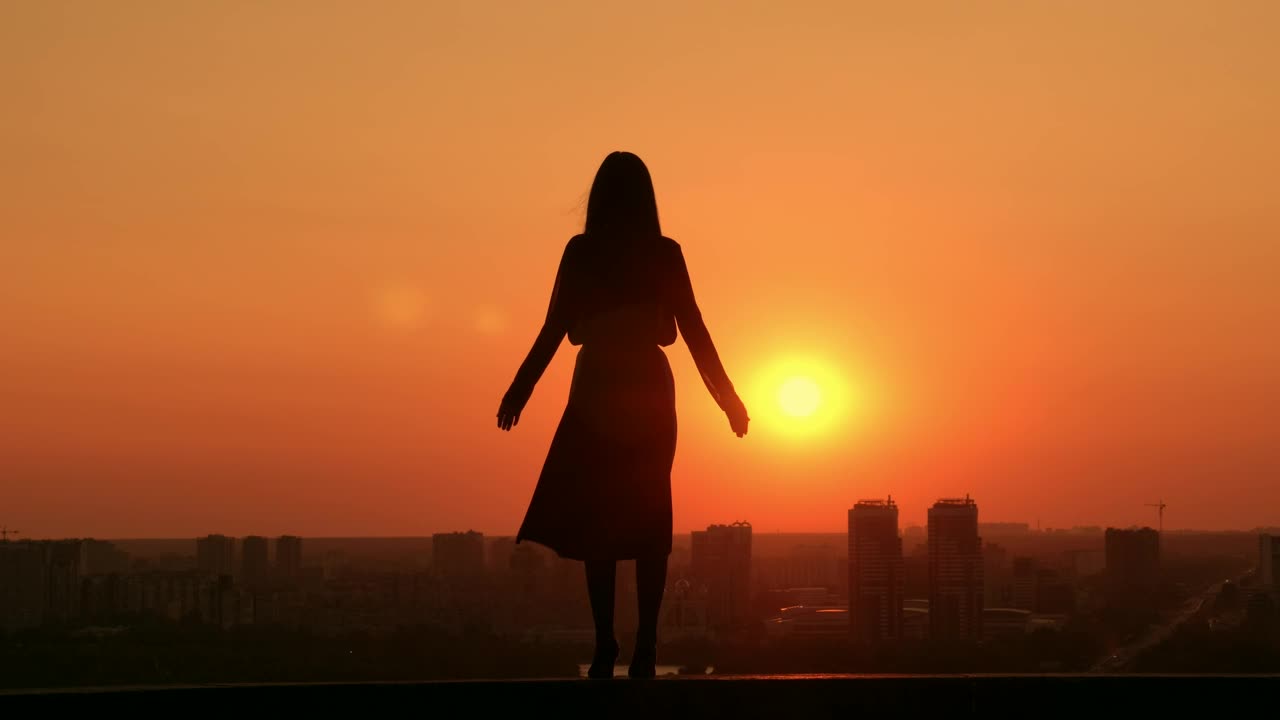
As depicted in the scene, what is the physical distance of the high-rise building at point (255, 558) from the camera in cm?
5994

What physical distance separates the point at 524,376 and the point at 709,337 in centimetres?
98

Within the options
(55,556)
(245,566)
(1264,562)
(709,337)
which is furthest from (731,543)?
(709,337)

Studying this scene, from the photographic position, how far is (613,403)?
24.2ft

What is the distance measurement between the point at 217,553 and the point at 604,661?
63153mm

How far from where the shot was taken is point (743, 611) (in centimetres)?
2962

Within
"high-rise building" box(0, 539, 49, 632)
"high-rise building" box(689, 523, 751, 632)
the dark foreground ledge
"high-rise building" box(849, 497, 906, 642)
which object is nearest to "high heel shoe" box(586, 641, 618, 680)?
the dark foreground ledge

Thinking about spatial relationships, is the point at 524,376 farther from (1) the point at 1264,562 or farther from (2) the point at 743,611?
(1) the point at 1264,562

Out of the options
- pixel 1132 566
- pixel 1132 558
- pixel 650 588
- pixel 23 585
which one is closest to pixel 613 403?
pixel 650 588

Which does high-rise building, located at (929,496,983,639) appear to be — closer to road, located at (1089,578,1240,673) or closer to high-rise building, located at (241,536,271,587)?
road, located at (1089,578,1240,673)

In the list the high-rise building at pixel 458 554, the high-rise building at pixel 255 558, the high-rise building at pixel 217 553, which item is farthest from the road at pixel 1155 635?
the high-rise building at pixel 217 553

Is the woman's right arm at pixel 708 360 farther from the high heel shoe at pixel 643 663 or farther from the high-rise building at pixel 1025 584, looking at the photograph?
the high-rise building at pixel 1025 584

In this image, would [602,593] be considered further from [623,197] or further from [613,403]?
[623,197]

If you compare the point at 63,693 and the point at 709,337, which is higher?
the point at 709,337

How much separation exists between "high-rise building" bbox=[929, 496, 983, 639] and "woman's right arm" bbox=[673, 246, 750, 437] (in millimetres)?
22724
